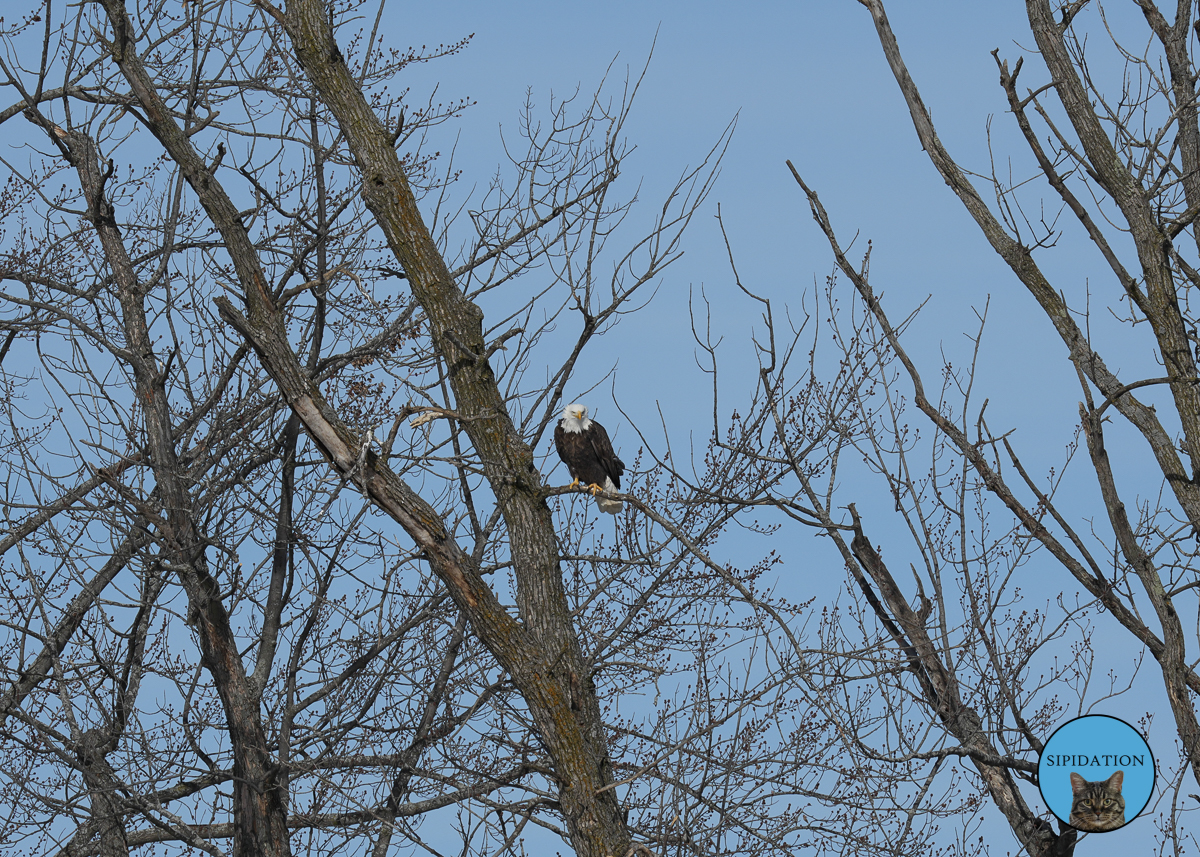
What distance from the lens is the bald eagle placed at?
840cm

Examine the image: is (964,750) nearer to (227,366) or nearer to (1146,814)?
(1146,814)

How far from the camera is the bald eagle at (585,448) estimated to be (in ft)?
27.6

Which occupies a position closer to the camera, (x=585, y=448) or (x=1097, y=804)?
(x=1097, y=804)

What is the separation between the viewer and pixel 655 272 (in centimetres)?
662

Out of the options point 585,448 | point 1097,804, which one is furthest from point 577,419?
point 1097,804

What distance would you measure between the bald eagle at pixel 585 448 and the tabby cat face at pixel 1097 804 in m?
4.21

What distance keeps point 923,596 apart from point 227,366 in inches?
187

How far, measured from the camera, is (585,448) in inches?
332

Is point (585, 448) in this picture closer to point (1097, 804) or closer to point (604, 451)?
point (604, 451)

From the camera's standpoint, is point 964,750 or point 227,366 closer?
point 964,750

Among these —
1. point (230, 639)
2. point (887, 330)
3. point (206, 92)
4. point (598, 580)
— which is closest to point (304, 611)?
point (230, 639)

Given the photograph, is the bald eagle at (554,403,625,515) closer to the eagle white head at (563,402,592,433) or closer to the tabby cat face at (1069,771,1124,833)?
the eagle white head at (563,402,592,433)

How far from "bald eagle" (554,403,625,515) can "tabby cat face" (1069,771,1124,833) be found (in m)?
4.21

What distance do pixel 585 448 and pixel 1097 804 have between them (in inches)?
175
